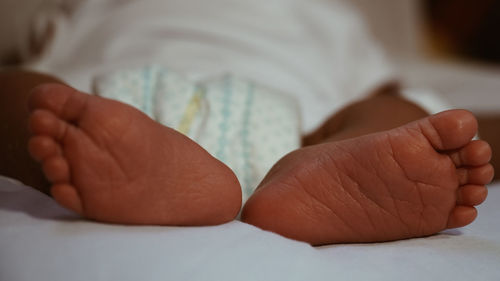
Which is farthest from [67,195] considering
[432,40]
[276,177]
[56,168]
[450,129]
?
[432,40]

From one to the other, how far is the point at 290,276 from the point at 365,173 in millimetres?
147

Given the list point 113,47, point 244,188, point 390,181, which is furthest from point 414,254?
point 113,47

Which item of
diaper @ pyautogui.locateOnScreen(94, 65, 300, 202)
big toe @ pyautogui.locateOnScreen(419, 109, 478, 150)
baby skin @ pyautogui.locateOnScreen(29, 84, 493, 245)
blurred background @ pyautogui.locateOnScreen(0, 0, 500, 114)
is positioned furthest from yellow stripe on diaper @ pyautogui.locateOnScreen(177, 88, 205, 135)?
blurred background @ pyautogui.locateOnScreen(0, 0, 500, 114)

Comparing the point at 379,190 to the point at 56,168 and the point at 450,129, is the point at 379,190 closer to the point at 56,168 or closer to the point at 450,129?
the point at 450,129

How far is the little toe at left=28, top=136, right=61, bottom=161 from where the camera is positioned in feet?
1.54

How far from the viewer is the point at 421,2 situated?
9.19 feet

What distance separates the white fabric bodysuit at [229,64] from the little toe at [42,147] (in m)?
0.27

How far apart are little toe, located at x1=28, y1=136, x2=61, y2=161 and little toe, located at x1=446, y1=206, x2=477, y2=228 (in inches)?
15.8

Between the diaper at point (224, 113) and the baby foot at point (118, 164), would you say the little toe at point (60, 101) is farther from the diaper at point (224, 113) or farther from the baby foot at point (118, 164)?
the diaper at point (224, 113)

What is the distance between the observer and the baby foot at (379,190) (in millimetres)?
541

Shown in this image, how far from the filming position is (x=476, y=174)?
0.54 meters

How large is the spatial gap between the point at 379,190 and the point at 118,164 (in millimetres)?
264

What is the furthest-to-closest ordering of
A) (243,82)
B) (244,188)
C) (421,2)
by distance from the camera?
(421,2) → (243,82) → (244,188)

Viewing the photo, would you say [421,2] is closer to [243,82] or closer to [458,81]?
[458,81]
